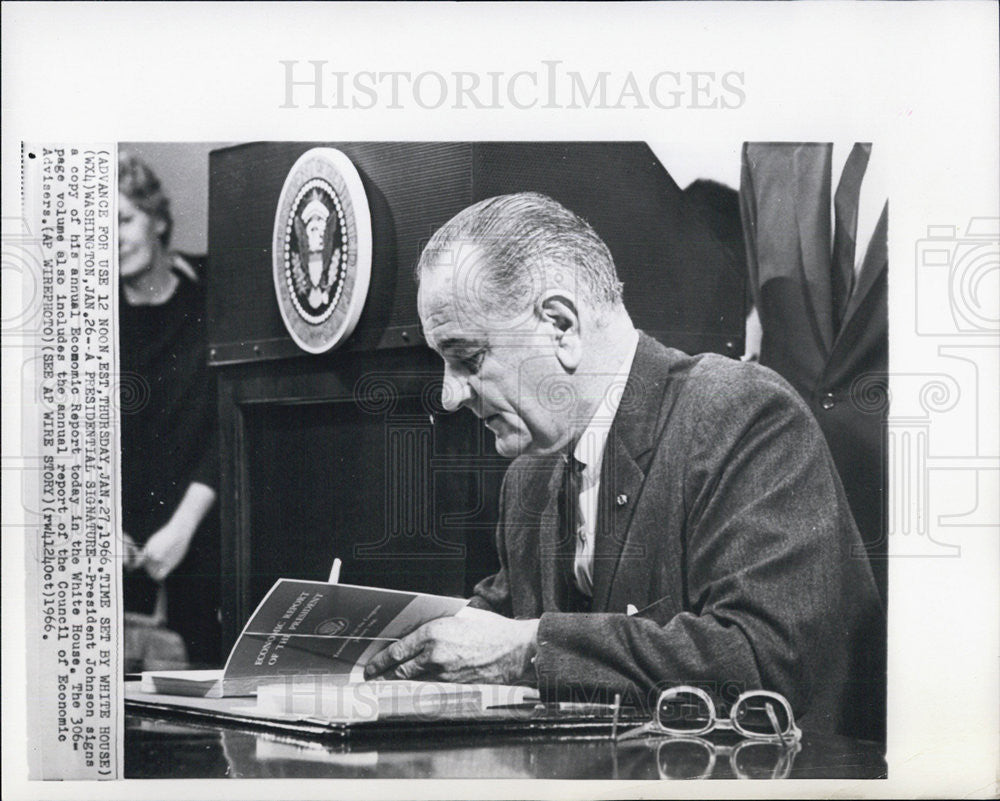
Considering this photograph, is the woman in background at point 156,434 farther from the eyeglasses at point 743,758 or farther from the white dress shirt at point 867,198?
the white dress shirt at point 867,198

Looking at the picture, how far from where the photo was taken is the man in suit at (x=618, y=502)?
2533 mm

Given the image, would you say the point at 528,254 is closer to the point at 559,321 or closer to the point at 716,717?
the point at 559,321

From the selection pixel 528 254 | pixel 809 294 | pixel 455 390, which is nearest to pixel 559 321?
pixel 528 254

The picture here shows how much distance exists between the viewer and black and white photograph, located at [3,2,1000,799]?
101 inches

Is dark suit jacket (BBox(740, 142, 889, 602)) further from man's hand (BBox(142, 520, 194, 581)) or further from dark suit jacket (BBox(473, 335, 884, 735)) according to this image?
man's hand (BBox(142, 520, 194, 581))

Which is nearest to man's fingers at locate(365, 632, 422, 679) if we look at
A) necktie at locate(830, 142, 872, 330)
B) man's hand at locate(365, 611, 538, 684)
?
man's hand at locate(365, 611, 538, 684)

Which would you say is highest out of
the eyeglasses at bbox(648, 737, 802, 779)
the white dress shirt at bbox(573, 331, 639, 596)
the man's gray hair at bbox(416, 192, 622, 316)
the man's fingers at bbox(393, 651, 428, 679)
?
the man's gray hair at bbox(416, 192, 622, 316)

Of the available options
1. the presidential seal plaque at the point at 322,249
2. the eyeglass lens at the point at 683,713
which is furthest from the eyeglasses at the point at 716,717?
the presidential seal plaque at the point at 322,249

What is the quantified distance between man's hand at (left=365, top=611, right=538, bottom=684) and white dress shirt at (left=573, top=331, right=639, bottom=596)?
0.17 m

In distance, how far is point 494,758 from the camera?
255 centimetres

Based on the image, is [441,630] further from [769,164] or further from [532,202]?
[769,164]

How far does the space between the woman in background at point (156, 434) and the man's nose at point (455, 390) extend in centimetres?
57

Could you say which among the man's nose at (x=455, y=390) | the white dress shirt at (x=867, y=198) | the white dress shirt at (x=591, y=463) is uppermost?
the white dress shirt at (x=867, y=198)

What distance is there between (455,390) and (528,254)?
1.13 feet
